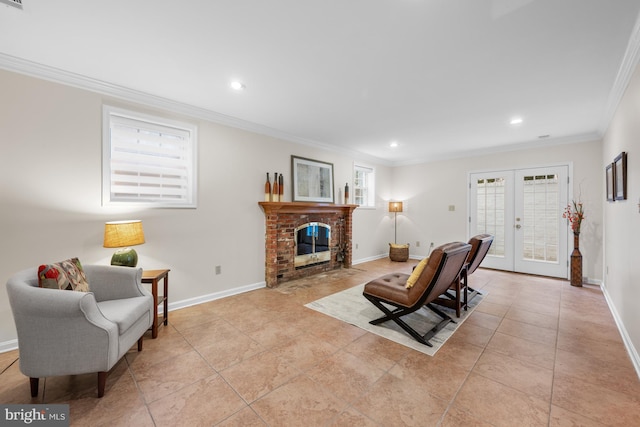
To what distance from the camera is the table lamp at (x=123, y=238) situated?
245cm

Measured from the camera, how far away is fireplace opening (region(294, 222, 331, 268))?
4.66 m

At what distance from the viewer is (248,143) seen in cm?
398

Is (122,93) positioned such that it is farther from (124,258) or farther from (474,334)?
(474,334)

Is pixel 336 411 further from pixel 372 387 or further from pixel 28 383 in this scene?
pixel 28 383

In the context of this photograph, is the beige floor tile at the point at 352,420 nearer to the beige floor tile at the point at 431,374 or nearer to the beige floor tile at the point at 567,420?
the beige floor tile at the point at 431,374

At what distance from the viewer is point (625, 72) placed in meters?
2.40

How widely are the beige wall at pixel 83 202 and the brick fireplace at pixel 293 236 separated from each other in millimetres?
396

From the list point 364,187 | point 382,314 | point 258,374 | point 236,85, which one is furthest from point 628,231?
point 364,187

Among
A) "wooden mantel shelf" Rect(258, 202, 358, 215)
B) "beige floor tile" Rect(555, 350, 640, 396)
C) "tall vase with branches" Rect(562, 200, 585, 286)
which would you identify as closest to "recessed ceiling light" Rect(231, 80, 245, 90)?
"wooden mantel shelf" Rect(258, 202, 358, 215)

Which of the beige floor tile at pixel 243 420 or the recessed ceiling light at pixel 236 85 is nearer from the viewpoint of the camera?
the beige floor tile at pixel 243 420

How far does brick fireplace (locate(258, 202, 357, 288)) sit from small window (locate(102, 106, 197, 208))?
1.19 m

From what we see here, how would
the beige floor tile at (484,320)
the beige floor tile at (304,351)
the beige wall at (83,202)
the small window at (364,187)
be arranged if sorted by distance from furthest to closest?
the small window at (364,187) → the beige floor tile at (484,320) → the beige wall at (83,202) → the beige floor tile at (304,351)

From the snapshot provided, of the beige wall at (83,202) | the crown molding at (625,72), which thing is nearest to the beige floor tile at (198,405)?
the beige wall at (83,202)

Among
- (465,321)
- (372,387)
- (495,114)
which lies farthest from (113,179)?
(495,114)
